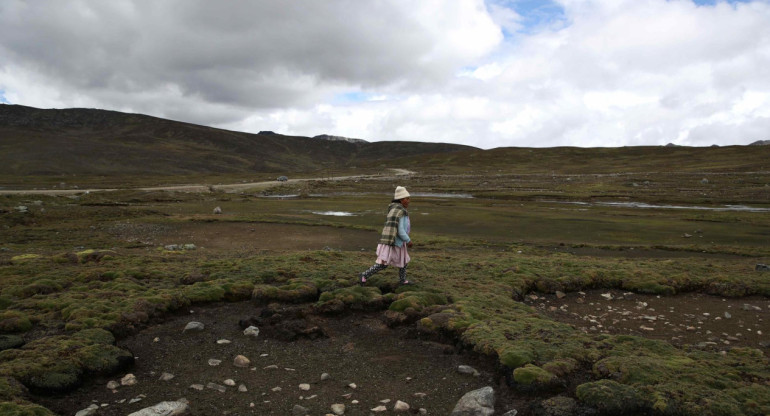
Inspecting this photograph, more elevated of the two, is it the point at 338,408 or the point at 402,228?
the point at 402,228

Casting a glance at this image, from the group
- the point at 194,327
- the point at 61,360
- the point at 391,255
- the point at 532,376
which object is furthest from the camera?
the point at 391,255

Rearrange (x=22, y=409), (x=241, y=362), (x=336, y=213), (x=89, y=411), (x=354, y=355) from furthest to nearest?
(x=336, y=213) → (x=354, y=355) → (x=241, y=362) → (x=89, y=411) → (x=22, y=409)

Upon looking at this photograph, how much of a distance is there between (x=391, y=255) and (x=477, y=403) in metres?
6.98

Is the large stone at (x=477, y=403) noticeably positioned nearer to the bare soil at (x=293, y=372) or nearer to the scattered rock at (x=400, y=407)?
the bare soil at (x=293, y=372)

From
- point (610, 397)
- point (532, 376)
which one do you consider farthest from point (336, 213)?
point (610, 397)

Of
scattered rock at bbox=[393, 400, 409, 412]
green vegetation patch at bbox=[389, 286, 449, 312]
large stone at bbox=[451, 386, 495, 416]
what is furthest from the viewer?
green vegetation patch at bbox=[389, 286, 449, 312]

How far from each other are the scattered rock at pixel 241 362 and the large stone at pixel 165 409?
205cm

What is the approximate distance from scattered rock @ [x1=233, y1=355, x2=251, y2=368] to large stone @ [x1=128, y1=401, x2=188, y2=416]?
2.05 metres

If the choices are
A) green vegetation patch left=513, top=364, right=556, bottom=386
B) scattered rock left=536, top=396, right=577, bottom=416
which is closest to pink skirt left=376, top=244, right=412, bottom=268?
green vegetation patch left=513, top=364, right=556, bottom=386

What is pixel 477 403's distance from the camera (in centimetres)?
845

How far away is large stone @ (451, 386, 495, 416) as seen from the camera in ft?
27.1

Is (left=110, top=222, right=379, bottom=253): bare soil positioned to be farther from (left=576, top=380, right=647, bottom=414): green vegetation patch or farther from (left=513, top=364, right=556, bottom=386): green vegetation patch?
(left=576, top=380, right=647, bottom=414): green vegetation patch

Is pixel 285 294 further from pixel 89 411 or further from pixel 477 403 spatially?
pixel 477 403

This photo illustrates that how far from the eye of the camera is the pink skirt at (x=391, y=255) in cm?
1486
